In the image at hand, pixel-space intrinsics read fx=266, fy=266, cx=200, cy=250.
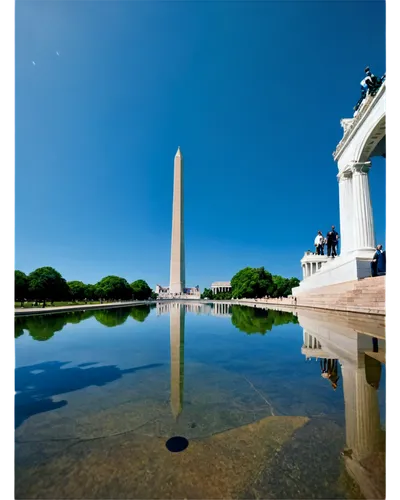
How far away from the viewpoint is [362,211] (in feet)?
62.5

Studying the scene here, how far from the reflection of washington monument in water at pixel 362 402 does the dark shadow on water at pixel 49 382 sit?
3434 millimetres

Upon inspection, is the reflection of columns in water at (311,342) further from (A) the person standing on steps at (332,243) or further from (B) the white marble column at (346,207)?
(A) the person standing on steps at (332,243)

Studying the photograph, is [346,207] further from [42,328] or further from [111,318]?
[42,328]

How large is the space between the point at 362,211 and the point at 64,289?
118ft

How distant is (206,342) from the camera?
8.45 metres

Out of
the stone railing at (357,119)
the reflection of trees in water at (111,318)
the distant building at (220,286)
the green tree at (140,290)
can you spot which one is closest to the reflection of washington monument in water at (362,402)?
the reflection of trees in water at (111,318)

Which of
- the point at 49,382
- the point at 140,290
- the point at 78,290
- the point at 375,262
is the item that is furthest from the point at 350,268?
the point at 140,290

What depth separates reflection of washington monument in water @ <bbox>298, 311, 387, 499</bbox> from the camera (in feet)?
6.60

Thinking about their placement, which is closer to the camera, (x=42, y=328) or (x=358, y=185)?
(x=42, y=328)

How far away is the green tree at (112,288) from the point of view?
5956cm

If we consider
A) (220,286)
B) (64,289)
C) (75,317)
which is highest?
(64,289)

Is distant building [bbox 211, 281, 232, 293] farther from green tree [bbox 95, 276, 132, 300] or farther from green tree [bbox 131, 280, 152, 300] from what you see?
green tree [bbox 95, 276, 132, 300]
